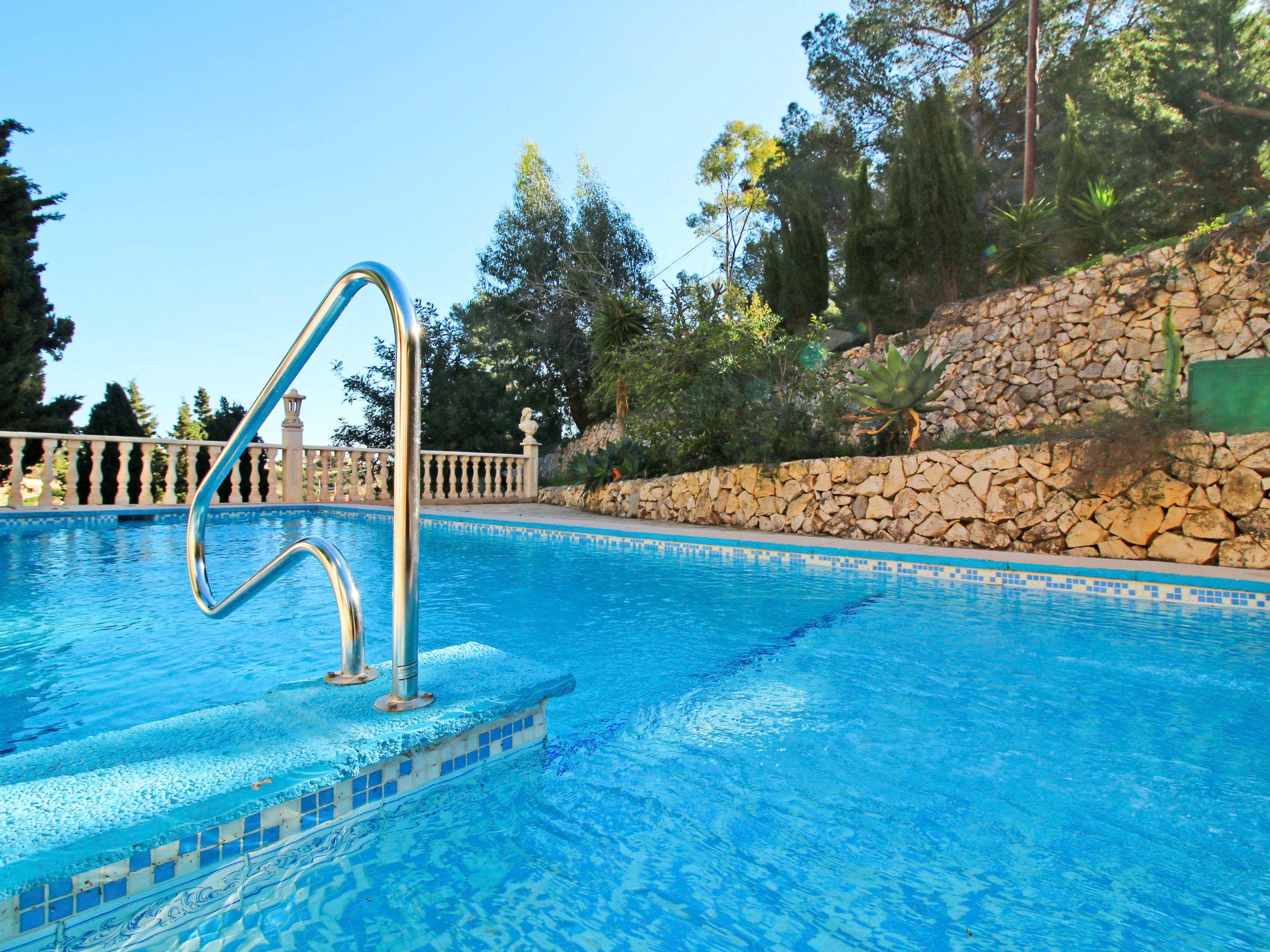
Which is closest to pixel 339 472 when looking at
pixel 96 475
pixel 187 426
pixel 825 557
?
pixel 96 475

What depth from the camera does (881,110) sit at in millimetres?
17547

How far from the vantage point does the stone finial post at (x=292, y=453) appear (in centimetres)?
1066

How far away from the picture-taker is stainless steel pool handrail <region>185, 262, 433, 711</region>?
5.31 feet

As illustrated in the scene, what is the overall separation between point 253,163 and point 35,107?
4903 millimetres

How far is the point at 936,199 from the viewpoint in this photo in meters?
11.4

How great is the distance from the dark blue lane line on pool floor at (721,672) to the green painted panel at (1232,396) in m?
3.42

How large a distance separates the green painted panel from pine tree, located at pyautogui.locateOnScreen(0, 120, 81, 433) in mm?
15922

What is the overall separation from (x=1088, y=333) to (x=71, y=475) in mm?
13087

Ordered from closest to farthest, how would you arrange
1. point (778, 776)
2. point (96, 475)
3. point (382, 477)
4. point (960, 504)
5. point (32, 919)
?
point (32, 919) < point (778, 776) < point (960, 504) < point (96, 475) < point (382, 477)

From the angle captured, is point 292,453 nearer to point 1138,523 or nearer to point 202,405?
point 202,405

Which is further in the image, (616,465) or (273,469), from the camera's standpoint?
(616,465)

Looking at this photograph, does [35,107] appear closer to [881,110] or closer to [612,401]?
[612,401]

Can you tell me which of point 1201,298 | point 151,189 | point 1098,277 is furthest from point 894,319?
point 151,189

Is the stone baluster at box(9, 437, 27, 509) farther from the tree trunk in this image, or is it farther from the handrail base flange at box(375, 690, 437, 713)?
the tree trunk
